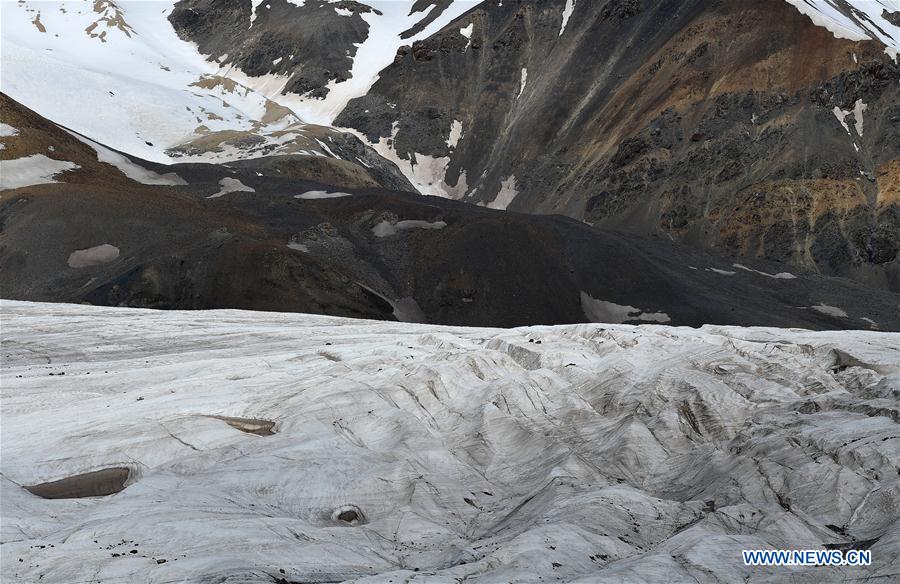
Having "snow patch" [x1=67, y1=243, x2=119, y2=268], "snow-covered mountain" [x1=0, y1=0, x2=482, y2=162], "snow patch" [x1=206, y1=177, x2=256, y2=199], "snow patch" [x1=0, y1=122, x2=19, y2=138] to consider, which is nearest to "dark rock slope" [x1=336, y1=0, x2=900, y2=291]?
"snow-covered mountain" [x1=0, y1=0, x2=482, y2=162]

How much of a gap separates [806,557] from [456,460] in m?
7.48

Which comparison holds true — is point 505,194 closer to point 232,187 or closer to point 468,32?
point 468,32

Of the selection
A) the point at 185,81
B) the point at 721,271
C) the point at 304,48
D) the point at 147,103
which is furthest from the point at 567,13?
the point at 721,271

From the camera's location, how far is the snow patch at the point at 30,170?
69.1 m

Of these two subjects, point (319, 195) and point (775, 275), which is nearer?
point (775, 275)

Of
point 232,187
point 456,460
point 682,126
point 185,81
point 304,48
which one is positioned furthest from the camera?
point 304,48

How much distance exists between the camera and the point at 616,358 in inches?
824

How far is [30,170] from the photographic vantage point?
71125 mm

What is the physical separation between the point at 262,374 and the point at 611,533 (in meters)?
12.4

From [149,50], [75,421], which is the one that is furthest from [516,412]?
[149,50]

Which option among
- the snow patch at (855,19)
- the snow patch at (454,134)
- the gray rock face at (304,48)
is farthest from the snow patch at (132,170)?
the gray rock face at (304,48)

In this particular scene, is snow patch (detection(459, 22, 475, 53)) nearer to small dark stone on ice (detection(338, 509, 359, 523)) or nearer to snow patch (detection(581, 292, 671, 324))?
snow patch (detection(581, 292, 671, 324))

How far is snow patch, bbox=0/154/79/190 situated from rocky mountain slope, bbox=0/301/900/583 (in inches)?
2142

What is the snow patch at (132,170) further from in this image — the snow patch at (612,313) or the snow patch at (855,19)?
the snow patch at (855,19)
